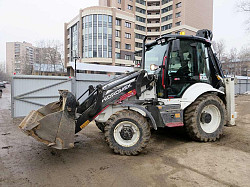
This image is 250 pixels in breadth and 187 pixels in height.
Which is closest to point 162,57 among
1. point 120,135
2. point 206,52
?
point 206,52

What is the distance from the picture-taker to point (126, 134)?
12.7 ft

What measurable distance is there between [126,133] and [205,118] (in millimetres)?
2309

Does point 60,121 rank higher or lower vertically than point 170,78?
lower

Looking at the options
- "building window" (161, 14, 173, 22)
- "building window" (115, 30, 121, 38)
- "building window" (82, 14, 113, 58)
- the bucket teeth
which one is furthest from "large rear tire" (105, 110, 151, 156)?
"building window" (161, 14, 173, 22)

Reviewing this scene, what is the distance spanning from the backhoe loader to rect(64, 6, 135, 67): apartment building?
34.3 meters

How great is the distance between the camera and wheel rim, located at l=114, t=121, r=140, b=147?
3873mm

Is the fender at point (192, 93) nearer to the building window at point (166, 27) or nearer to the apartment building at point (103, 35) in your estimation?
the apartment building at point (103, 35)

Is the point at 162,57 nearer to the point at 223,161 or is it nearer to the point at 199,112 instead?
the point at 199,112

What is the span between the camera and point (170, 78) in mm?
4527

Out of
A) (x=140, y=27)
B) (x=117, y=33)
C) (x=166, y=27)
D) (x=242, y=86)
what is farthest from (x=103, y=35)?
(x=242, y=86)

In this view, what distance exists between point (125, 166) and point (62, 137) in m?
1.34

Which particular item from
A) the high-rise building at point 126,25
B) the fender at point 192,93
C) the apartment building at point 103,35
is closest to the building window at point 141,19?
the high-rise building at point 126,25

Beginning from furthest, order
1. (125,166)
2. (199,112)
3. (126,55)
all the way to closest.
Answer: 1. (126,55)
2. (199,112)
3. (125,166)

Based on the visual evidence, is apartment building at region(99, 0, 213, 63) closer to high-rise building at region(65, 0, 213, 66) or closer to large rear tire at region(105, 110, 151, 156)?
high-rise building at region(65, 0, 213, 66)
